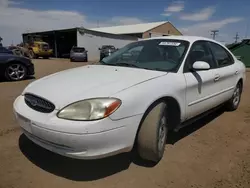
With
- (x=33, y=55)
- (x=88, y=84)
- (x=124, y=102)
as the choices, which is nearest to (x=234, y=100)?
(x=124, y=102)

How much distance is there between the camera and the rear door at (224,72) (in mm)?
4246

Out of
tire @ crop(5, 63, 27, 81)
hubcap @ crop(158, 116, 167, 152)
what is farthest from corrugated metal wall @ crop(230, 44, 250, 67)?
hubcap @ crop(158, 116, 167, 152)

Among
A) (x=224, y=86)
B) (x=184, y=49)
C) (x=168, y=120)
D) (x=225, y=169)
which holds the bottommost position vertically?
(x=225, y=169)

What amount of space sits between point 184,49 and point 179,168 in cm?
169

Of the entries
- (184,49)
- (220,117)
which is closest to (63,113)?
(184,49)

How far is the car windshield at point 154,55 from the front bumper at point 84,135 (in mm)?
1096

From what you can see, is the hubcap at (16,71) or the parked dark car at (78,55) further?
the parked dark car at (78,55)

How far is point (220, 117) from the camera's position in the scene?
16.2ft

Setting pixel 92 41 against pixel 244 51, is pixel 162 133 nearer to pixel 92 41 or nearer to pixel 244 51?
pixel 244 51

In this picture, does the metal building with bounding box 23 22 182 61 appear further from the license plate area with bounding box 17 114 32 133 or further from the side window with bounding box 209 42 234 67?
the license plate area with bounding box 17 114 32 133

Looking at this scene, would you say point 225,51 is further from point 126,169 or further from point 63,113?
point 63,113

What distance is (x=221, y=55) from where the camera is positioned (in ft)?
15.0

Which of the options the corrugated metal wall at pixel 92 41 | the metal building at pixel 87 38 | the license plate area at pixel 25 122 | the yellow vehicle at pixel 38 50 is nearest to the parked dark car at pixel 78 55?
the yellow vehicle at pixel 38 50

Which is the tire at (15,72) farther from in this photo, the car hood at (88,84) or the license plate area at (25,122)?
the license plate area at (25,122)
